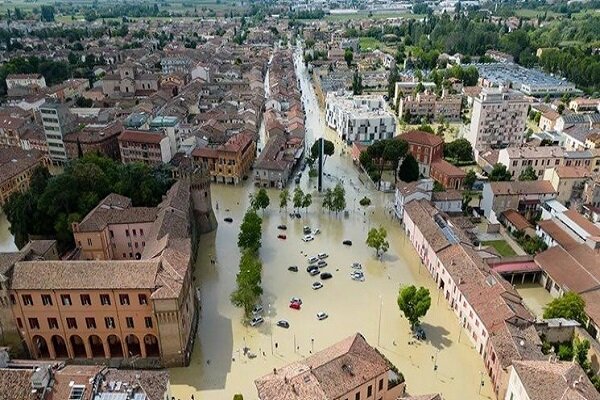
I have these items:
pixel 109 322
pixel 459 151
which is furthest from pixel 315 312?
pixel 459 151

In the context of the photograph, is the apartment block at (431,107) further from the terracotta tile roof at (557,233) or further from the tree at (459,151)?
the terracotta tile roof at (557,233)

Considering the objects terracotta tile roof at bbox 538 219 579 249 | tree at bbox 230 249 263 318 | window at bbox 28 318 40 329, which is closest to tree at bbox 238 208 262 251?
tree at bbox 230 249 263 318

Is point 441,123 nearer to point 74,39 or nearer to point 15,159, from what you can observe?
point 15,159

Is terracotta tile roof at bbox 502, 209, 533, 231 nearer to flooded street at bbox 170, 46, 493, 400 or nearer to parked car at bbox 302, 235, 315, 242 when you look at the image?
flooded street at bbox 170, 46, 493, 400

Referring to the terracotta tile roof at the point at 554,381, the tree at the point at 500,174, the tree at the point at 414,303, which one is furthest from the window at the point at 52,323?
the tree at the point at 500,174

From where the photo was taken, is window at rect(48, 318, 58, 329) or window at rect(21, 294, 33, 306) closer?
window at rect(21, 294, 33, 306)
